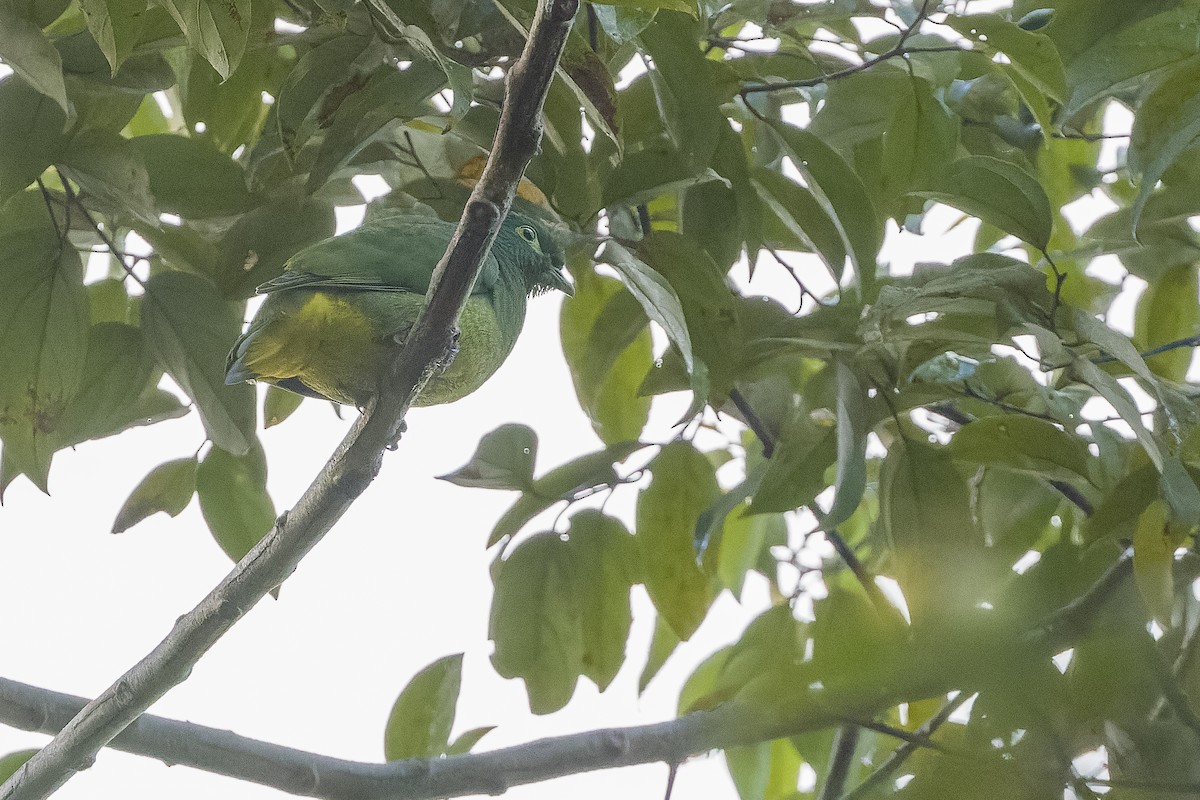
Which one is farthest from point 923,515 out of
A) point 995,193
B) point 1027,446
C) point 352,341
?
point 352,341

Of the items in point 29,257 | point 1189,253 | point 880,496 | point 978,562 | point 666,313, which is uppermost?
point 29,257

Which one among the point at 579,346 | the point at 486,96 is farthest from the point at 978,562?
the point at 486,96

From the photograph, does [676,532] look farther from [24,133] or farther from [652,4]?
[24,133]

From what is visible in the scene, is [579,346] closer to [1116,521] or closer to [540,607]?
[540,607]

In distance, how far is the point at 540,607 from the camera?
1693 mm

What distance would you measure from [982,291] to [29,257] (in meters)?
1.33

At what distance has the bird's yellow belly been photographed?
5.51 feet

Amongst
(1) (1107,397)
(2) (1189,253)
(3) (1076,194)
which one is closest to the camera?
(1) (1107,397)

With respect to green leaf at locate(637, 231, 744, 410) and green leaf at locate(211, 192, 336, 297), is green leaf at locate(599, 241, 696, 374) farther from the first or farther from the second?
green leaf at locate(211, 192, 336, 297)

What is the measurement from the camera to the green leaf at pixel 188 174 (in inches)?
61.1

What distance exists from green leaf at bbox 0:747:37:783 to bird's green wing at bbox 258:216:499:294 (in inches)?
30.6

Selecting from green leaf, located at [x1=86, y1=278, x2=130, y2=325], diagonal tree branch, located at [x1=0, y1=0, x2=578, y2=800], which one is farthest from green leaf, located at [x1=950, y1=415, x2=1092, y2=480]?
green leaf, located at [x1=86, y1=278, x2=130, y2=325]

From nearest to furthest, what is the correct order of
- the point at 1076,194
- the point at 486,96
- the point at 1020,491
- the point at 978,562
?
the point at 978,562
the point at 486,96
the point at 1020,491
the point at 1076,194

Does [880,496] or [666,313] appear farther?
[880,496]
